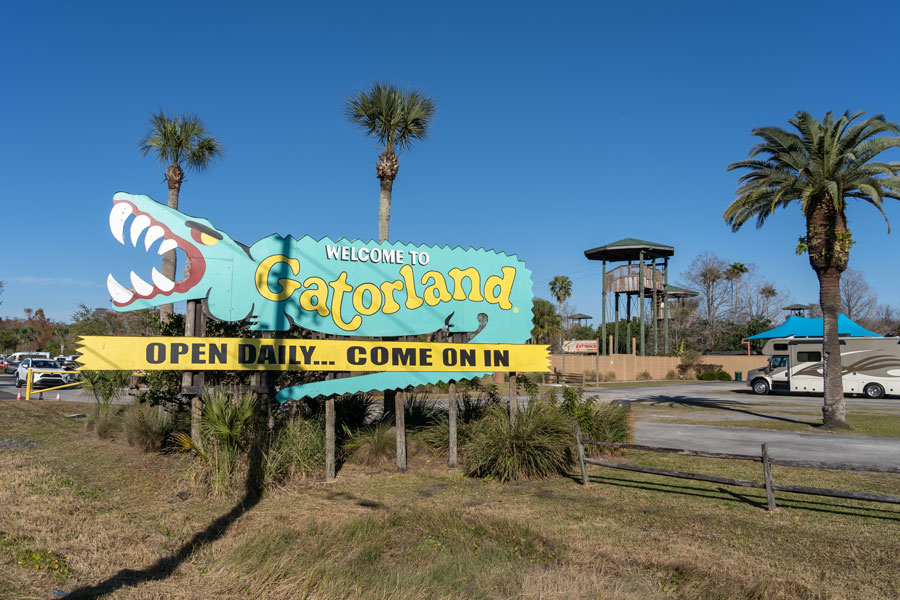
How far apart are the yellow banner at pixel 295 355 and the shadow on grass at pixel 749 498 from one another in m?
2.68

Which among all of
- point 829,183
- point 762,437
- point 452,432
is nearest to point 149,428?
point 452,432

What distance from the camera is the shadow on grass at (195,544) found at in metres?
5.54

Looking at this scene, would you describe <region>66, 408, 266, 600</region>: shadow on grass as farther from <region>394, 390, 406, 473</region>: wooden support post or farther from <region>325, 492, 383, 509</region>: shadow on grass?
<region>394, 390, 406, 473</region>: wooden support post

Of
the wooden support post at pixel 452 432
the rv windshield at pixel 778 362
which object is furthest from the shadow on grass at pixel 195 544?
the rv windshield at pixel 778 362

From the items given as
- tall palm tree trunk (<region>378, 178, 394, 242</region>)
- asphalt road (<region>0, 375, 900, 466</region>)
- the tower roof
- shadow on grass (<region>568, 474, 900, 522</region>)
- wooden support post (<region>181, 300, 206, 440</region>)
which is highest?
the tower roof

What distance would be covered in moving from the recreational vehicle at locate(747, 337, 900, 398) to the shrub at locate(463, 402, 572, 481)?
24.5 m

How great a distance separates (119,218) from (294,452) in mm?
4835

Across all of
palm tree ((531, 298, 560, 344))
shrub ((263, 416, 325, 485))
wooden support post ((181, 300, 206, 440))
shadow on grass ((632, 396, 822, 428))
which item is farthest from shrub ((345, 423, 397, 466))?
palm tree ((531, 298, 560, 344))

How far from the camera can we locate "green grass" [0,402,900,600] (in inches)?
230

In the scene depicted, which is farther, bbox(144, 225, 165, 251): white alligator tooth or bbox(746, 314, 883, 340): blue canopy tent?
bbox(746, 314, 883, 340): blue canopy tent

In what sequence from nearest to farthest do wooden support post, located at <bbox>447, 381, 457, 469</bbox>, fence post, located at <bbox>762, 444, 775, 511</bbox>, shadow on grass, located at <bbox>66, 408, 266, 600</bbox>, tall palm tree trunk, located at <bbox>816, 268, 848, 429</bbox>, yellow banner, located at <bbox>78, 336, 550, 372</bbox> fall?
1. shadow on grass, located at <bbox>66, 408, 266, 600</bbox>
2. fence post, located at <bbox>762, 444, 775, 511</bbox>
3. yellow banner, located at <bbox>78, 336, 550, 372</bbox>
4. wooden support post, located at <bbox>447, 381, 457, 469</bbox>
5. tall palm tree trunk, located at <bbox>816, 268, 848, 429</bbox>

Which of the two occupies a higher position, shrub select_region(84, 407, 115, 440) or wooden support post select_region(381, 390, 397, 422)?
wooden support post select_region(381, 390, 397, 422)

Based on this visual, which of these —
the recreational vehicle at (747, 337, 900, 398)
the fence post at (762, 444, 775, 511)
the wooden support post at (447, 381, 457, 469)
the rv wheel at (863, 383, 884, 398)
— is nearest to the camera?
the fence post at (762, 444, 775, 511)

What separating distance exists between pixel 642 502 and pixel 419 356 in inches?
183
